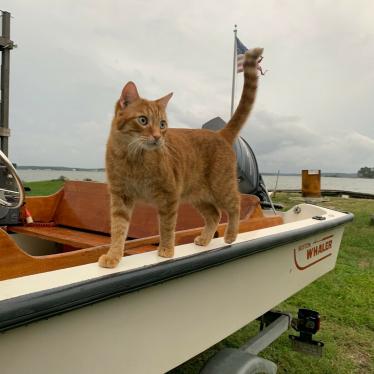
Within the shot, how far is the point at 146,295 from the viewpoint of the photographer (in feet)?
5.44

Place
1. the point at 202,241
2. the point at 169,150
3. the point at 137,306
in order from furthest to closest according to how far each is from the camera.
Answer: the point at 202,241 → the point at 169,150 → the point at 137,306

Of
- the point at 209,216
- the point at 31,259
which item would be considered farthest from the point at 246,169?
the point at 31,259

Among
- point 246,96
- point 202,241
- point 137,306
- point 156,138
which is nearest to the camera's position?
point 137,306

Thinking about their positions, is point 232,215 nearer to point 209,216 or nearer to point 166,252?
point 209,216

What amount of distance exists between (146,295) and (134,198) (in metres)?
0.54

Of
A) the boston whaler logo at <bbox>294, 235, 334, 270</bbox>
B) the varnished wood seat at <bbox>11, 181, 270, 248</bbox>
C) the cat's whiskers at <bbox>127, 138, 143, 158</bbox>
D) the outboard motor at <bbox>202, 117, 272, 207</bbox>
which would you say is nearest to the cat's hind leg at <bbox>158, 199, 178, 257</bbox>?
the cat's whiskers at <bbox>127, 138, 143, 158</bbox>

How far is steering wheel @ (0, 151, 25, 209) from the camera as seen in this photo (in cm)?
213

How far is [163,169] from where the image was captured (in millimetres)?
1896

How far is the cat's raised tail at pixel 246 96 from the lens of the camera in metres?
2.45

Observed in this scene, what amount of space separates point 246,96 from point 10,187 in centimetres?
149

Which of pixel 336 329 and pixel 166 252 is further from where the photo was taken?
pixel 336 329

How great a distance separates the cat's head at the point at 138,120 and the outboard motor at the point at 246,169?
2338 millimetres

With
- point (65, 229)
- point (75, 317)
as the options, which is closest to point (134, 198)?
point (75, 317)

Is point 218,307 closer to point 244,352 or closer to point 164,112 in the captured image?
point 244,352
